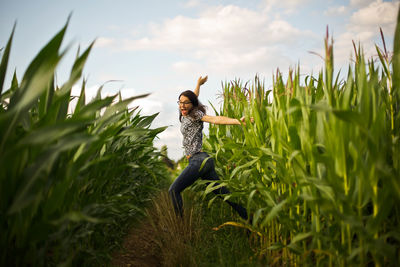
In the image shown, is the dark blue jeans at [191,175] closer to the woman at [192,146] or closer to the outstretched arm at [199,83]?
the woman at [192,146]

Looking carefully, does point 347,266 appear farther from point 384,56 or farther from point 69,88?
point 69,88

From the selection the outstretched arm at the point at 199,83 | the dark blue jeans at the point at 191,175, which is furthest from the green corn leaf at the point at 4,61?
the outstretched arm at the point at 199,83

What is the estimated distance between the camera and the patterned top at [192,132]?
2.91m

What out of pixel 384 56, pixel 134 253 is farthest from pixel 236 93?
pixel 134 253

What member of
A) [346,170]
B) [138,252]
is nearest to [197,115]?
[138,252]

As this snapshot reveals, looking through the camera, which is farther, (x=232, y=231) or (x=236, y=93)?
(x=236, y=93)

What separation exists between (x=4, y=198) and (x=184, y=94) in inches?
84.3

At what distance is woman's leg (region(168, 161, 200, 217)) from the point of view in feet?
9.01

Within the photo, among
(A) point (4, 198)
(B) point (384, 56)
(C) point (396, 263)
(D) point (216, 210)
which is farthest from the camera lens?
(D) point (216, 210)

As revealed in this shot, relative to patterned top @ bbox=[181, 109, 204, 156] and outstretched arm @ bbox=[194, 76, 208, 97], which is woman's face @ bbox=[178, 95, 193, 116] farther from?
outstretched arm @ bbox=[194, 76, 208, 97]

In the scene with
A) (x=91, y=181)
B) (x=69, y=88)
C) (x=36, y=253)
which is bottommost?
(x=36, y=253)

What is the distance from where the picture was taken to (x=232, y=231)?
2.65m

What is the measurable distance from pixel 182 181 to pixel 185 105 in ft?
2.67

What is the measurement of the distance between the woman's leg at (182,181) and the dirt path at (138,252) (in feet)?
1.45
